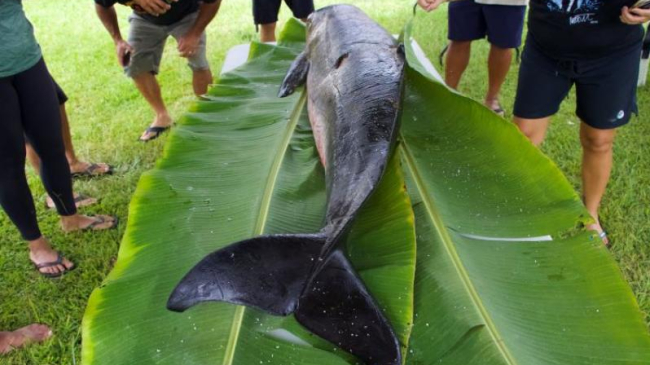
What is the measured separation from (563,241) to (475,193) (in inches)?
15.3

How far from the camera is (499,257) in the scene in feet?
6.37

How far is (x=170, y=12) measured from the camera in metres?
4.65

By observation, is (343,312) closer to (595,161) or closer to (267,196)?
(267,196)

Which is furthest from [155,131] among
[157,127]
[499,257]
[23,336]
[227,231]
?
[499,257]

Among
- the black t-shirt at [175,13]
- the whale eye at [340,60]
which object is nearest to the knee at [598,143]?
the whale eye at [340,60]

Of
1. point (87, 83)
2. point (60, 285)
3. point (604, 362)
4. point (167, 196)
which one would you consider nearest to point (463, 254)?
point (604, 362)

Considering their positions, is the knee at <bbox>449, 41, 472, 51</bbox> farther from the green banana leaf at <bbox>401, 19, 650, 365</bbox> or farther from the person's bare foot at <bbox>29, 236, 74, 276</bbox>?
the person's bare foot at <bbox>29, 236, 74, 276</bbox>

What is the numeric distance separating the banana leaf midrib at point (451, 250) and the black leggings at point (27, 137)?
7.24 ft

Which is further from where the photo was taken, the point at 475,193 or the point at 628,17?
the point at 628,17

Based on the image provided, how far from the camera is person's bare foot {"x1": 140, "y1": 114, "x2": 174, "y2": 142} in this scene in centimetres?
521

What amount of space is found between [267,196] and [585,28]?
204 cm

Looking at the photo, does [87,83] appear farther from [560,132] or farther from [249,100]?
[560,132]

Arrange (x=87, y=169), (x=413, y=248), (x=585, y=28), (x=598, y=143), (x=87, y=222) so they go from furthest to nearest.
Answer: (x=87, y=169), (x=87, y=222), (x=598, y=143), (x=585, y=28), (x=413, y=248)

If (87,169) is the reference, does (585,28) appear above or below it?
above
